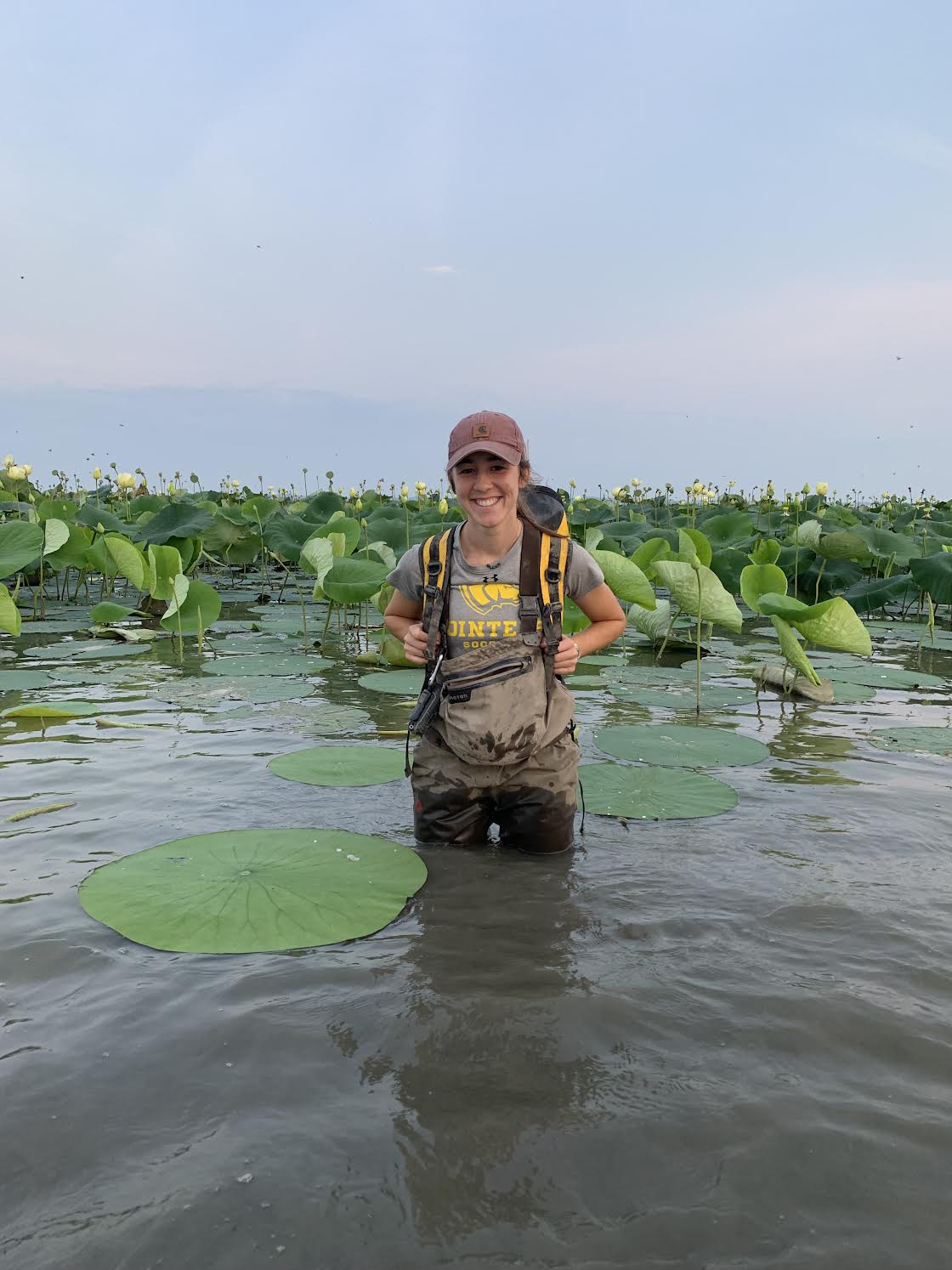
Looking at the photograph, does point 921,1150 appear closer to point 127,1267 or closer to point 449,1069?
point 449,1069

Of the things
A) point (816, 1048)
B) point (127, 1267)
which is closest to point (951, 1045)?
point (816, 1048)

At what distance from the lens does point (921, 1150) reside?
58.3 inches

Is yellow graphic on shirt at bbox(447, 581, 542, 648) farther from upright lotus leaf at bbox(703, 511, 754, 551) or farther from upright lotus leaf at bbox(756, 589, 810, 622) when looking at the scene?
upright lotus leaf at bbox(703, 511, 754, 551)

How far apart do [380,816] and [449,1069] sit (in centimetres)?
144

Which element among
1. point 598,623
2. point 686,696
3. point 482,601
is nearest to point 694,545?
point 686,696

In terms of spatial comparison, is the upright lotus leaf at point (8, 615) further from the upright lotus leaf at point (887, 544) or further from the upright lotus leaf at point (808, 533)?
the upright lotus leaf at point (887, 544)

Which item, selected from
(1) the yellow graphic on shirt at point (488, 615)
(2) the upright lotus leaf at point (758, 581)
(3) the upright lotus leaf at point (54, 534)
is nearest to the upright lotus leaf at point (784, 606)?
(2) the upright lotus leaf at point (758, 581)

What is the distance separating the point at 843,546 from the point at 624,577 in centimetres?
386

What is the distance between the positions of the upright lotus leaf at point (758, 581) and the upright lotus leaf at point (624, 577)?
79 cm

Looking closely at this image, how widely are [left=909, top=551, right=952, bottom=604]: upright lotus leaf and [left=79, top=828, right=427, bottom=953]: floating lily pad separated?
17.2 feet

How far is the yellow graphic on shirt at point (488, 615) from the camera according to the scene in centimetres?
261

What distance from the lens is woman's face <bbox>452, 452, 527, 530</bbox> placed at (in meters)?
2.50

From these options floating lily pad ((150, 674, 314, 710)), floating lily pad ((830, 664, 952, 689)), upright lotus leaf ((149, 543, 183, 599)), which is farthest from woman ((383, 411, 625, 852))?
upright lotus leaf ((149, 543, 183, 599))

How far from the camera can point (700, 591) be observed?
4.67 metres
